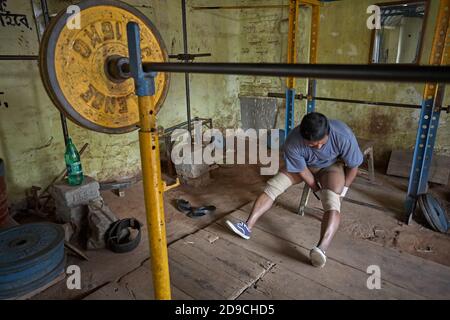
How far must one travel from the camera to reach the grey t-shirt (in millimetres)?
2176

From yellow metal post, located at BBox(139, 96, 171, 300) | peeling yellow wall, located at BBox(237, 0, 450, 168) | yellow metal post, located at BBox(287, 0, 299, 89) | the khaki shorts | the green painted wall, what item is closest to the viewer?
yellow metal post, located at BBox(139, 96, 171, 300)

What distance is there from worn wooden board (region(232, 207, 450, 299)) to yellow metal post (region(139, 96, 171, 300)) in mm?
1376

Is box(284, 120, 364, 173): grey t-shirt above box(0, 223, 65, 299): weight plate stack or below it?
above

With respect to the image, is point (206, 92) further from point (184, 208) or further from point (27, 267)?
point (27, 267)

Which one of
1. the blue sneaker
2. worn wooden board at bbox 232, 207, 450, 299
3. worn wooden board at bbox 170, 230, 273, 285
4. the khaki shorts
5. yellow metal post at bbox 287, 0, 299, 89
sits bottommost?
worn wooden board at bbox 170, 230, 273, 285

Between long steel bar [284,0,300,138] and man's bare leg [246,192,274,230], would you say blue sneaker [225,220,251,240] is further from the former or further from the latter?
long steel bar [284,0,300,138]

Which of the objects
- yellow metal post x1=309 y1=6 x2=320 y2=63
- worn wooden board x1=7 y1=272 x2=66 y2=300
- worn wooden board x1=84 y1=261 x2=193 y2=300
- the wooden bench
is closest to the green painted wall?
the wooden bench

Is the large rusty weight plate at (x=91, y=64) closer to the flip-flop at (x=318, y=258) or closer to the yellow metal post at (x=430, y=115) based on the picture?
the flip-flop at (x=318, y=258)

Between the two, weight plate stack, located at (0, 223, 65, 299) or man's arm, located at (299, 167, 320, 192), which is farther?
man's arm, located at (299, 167, 320, 192)

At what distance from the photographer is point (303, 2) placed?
291 cm

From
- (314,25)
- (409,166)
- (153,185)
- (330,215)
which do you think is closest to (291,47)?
(314,25)

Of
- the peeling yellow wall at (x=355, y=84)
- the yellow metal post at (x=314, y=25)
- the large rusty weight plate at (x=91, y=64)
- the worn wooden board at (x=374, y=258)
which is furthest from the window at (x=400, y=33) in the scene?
the large rusty weight plate at (x=91, y=64)

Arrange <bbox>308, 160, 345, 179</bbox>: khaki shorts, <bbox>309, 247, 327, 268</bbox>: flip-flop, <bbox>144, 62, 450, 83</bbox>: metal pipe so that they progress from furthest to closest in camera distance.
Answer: <bbox>308, 160, 345, 179</bbox>: khaki shorts
<bbox>309, 247, 327, 268</bbox>: flip-flop
<bbox>144, 62, 450, 83</bbox>: metal pipe
